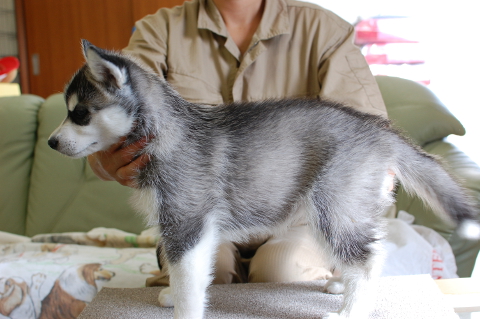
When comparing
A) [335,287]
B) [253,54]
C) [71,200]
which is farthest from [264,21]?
[71,200]

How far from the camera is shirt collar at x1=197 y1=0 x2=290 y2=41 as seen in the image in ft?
5.55

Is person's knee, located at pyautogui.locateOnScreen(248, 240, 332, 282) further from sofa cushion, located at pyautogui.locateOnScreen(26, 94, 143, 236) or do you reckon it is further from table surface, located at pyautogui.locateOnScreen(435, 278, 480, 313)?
sofa cushion, located at pyautogui.locateOnScreen(26, 94, 143, 236)

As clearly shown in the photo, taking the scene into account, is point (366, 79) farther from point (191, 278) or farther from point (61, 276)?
point (61, 276)

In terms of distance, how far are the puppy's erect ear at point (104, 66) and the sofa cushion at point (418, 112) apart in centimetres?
161

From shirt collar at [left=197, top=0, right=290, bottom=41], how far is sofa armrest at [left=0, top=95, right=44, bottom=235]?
5.52ft

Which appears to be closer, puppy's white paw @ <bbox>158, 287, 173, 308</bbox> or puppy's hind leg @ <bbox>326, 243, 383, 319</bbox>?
puppy's hind leg @ <bbox>326, 243, 383, 319</bbox>

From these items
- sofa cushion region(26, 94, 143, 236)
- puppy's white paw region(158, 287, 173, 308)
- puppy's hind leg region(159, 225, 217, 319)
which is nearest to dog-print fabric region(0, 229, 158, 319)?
sofa cushion region(26, 94, 143, 236)

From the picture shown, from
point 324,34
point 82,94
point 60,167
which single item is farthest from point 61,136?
point 60,167

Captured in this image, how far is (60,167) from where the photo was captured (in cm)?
265

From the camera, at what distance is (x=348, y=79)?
1651 millimetres

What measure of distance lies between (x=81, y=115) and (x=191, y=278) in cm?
52

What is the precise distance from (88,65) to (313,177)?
69 cm

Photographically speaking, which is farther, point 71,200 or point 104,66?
point 71,200

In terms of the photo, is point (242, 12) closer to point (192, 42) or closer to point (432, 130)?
point (192, 42)
